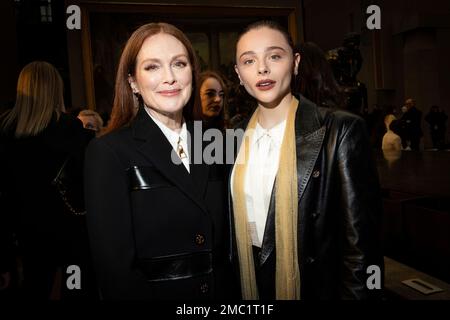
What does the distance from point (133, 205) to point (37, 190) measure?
3.82 ft

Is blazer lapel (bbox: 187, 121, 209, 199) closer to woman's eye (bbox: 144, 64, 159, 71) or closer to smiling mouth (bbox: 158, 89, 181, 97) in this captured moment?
smiling mouth (bbox: 158, 89, 181, 97)

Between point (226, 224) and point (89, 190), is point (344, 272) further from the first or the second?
point (89, 190)

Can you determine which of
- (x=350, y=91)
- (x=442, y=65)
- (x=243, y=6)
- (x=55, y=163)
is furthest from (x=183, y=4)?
(x=442, y=65)

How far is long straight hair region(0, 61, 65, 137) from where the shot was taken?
2.24m

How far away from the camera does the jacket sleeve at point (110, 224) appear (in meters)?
1.33

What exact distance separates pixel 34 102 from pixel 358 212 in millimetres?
1971

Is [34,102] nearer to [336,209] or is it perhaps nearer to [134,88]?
[134,88]

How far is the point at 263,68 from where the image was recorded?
5.26 feet

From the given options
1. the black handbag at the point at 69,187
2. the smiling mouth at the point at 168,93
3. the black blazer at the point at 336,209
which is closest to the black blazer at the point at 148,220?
the smiling mouth at the point at 168,93

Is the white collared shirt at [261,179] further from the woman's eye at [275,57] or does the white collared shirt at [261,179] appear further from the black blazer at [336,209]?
the woman's eye at [275,57]

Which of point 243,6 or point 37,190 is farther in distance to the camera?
point 243,6

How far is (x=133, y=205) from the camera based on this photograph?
1407 mm

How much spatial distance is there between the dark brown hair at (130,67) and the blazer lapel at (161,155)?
9cm

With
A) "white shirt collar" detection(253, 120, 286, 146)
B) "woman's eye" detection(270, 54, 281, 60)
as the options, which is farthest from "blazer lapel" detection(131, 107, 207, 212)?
"woman's eye" detection(270, 54, 281, 60)
